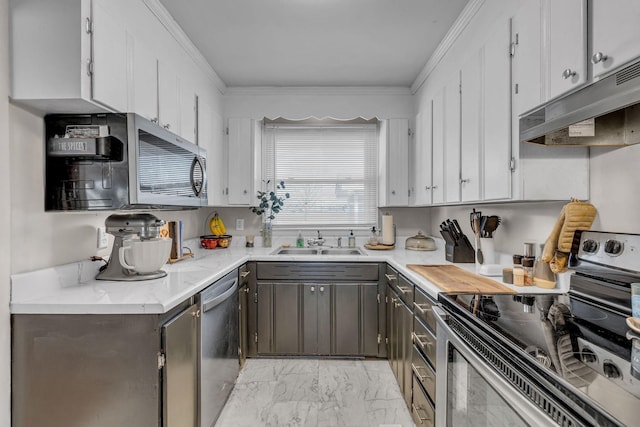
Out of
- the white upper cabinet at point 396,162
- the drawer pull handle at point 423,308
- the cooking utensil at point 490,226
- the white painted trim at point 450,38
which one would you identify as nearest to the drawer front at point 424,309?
the drawer pull handle at point 423,308

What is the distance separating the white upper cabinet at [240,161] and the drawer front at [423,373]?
77.8 inches

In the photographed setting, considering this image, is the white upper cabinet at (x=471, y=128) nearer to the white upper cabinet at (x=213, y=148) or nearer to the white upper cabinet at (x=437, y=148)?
the white upper cabinet at (x=437, y=148)

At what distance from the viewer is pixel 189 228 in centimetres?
297

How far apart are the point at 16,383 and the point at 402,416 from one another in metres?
1.87

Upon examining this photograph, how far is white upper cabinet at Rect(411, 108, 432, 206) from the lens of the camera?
2.75 metres

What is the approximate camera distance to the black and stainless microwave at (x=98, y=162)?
58.1 inches

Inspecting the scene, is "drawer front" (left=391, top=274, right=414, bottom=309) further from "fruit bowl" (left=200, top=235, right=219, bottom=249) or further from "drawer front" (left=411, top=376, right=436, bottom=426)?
"fruit bowl" (left=200, top=235, right=219, bottom=249)

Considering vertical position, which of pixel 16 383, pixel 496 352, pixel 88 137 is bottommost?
pixel 16 383

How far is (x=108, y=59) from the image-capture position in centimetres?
152

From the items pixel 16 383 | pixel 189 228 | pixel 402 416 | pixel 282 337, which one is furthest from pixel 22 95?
pixel 402 416

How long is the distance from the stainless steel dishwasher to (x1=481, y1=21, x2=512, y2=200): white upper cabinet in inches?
60.3

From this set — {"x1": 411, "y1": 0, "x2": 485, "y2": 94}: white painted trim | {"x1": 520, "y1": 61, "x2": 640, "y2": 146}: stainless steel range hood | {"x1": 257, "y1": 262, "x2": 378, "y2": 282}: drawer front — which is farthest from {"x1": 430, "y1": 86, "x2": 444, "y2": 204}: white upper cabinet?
{"x1": 520, "y1": 61, "x2": 640, "y2": 146}: stainless steel range hood

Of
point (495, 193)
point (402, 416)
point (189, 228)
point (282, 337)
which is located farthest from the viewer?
point (189, 228)

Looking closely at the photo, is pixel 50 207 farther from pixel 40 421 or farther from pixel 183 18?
pixel 183 18
